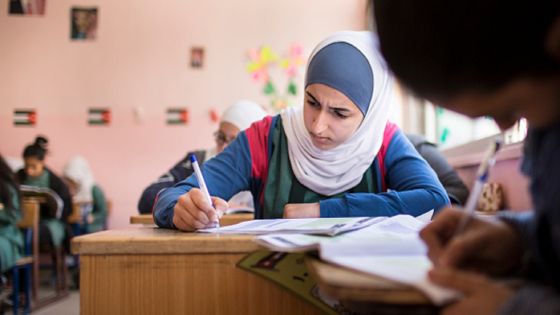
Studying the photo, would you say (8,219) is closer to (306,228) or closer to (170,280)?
(170,280)

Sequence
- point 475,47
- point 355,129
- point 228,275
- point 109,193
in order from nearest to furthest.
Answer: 1. point 475,47
2. point 228,275
3. point 355,129
4. point 109,193

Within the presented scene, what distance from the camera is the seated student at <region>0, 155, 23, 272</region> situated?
320 cm

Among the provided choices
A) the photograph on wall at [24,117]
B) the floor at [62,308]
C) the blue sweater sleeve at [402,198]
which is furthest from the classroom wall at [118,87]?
the blue sweater sleeve at [402,198]

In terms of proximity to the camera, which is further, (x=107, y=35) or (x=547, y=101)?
(x=107, y=35)

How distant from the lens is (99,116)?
19.5 feet

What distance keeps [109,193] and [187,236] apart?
17.0 feet

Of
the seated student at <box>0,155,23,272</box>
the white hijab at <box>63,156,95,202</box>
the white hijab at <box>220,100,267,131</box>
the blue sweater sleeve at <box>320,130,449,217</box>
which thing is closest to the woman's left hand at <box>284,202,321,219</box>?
the blue sweater sleeve at <box>320,130,449,217</box>

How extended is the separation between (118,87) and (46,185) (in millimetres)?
1435

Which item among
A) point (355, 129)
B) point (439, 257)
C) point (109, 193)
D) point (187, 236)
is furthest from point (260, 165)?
point (109, 193)

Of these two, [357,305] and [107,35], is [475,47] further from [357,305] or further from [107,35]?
[107,35]

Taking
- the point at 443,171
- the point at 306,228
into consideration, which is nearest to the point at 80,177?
the point at 443,171

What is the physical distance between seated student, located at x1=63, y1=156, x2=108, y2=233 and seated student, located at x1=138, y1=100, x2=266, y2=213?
2796mm

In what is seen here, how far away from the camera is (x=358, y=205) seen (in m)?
1.37

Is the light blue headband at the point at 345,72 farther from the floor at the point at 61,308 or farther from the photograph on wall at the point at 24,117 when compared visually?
the photograph on wall at the point at 24,117
